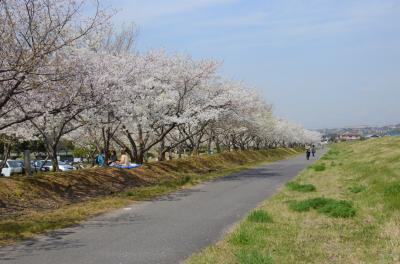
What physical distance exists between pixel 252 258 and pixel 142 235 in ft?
10.3

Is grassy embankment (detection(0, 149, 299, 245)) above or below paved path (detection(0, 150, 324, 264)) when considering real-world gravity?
above

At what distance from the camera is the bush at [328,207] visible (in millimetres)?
10320

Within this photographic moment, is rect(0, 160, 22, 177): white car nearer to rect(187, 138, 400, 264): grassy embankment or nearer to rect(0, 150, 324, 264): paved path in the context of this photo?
rect(0, 150, 324, 264): paved path

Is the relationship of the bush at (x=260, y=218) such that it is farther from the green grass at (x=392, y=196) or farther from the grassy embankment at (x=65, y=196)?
the grassy embankment at (x=65, y=196)

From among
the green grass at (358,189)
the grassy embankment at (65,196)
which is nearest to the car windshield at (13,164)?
the grassy embankment at (65,196)

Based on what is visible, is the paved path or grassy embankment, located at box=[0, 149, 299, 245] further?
grassy embankment, located at box=[0, 149, 299, 245]

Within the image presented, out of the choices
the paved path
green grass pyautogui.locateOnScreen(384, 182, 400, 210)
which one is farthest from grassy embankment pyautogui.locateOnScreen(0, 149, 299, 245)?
green grass pyautogui.locateOnScreen(384, 182, 400, 210)

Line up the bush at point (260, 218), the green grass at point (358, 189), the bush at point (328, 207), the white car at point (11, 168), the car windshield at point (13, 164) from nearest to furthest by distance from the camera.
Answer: the bush at point (260, 218)
the bush at point (328, 207)
the green grass at point (358, 189)
the white car at point (11, 168)
the car windshield at point (13, 164)

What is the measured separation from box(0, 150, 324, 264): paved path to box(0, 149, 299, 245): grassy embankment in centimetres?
70

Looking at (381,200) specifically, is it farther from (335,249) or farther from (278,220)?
(335,249)

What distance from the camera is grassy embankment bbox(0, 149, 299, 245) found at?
10.4 metres

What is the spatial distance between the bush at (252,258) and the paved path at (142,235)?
0.96 m

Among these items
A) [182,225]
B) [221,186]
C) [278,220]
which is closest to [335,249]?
[278,220]

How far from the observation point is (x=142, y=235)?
9.04 m
